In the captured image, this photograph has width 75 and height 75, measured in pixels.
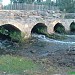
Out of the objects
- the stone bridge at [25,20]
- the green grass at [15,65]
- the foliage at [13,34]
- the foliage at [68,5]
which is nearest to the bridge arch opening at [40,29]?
the stone bridge at [25,20]

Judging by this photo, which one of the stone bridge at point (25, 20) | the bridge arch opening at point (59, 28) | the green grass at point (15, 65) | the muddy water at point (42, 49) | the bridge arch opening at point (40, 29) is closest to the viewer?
the green grass at point (15, 65)

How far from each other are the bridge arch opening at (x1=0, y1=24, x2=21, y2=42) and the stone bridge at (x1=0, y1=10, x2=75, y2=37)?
21.2 inches

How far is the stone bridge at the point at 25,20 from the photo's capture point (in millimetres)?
27234

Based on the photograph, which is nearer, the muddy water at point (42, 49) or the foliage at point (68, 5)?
the muddy water at point (42, 49)

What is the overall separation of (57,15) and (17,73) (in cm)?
2248

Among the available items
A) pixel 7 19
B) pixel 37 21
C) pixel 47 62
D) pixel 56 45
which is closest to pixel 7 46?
pixel 7 19

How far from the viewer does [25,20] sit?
2928 centimetres

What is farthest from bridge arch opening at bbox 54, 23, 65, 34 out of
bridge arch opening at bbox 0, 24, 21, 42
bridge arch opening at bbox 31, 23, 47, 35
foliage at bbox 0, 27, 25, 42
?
foliage at bbox 0, 27, 25, 42

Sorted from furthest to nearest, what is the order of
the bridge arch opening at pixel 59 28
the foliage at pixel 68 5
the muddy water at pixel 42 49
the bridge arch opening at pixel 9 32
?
the foliage at pixel 68 5
the bridge arch opening at pixel 59 28
the bridge arch opening at pixel 9 32
the muddy water at pixel 42 49

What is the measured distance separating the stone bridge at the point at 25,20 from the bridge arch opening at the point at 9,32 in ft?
1.76

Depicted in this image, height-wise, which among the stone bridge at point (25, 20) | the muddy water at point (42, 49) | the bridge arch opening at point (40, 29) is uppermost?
the stone bridge at point (25, 20)

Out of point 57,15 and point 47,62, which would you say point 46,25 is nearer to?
point 57,15

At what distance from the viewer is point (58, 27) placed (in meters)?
36.8

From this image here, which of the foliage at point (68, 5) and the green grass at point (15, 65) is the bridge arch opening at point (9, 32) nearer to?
the green grass at point (15, 65)
